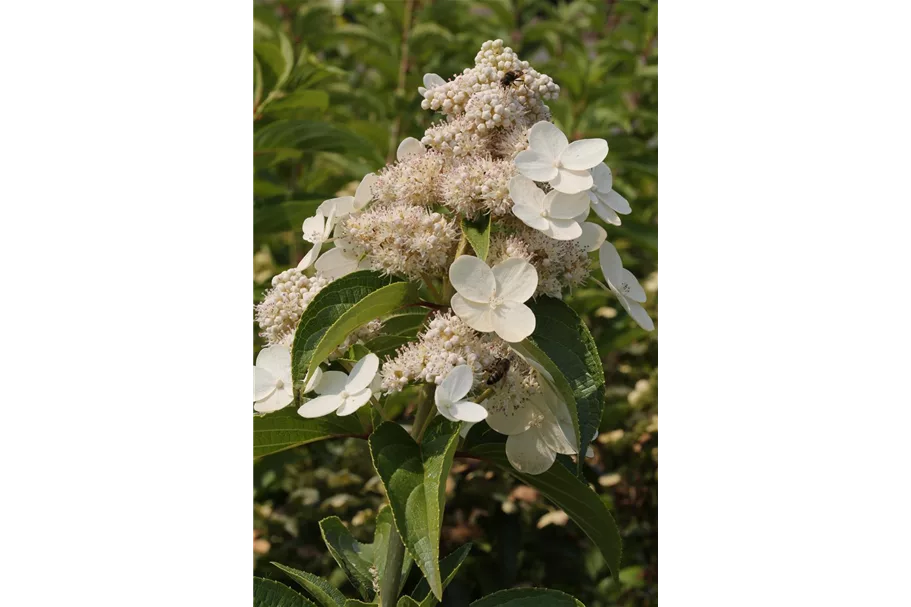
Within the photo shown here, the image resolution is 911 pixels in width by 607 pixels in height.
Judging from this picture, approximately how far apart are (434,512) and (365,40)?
1766mm

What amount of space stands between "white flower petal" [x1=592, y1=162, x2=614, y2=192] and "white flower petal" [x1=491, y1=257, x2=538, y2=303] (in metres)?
0.14

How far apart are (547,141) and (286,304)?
373 millimetres

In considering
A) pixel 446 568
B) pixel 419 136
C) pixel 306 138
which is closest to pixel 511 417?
pixel 446 568

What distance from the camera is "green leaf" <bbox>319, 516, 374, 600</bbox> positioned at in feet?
3.77

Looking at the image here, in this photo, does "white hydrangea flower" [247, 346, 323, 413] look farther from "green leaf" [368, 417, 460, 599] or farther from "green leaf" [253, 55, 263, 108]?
"green leaf" [253, 55, 263, 108]

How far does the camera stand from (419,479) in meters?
0.95

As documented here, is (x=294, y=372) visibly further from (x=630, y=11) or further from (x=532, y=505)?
(x=630, y=11)

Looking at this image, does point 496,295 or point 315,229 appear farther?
point 315,229

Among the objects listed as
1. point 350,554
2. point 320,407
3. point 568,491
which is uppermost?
point 320,407

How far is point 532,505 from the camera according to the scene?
2.01 m

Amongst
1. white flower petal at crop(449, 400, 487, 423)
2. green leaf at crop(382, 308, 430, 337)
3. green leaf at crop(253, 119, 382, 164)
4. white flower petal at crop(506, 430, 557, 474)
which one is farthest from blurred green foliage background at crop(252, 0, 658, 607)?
white flower petal at crop(449, 400, 487, 423)

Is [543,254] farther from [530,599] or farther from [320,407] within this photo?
[530,599]

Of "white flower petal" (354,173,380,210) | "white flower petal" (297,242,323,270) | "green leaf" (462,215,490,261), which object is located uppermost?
"white flower petal" (354,173,380,210)

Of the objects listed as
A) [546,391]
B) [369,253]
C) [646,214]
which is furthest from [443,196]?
[646,214]
